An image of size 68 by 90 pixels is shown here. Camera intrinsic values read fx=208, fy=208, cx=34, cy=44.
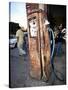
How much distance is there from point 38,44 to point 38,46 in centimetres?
1

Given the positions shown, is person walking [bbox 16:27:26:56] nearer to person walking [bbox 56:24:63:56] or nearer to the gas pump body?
the gas pump body

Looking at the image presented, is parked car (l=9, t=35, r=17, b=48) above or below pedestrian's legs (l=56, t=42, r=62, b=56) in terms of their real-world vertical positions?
above

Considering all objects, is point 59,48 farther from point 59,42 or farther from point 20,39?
point 20,39

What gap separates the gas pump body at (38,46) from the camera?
53.7 inches

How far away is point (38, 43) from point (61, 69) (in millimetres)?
239

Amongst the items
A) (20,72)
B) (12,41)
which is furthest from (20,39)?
(20,72)

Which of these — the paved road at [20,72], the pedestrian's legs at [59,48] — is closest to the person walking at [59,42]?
the pedestrian's legs at [59,48]

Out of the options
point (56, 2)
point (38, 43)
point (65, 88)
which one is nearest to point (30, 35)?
→ point (38, 43)

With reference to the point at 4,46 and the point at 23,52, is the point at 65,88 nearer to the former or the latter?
the point at 23,52

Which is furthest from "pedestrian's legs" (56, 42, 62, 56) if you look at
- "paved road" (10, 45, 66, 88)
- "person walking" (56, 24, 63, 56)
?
"paved road" (10, 45, 66, 88)

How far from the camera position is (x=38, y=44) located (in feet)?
4.50

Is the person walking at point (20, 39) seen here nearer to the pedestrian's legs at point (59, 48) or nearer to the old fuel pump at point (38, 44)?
the old fuel pump at point (38, 44)

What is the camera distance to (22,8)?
135cm

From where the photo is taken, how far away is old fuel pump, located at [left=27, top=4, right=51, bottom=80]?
1.36 meters
